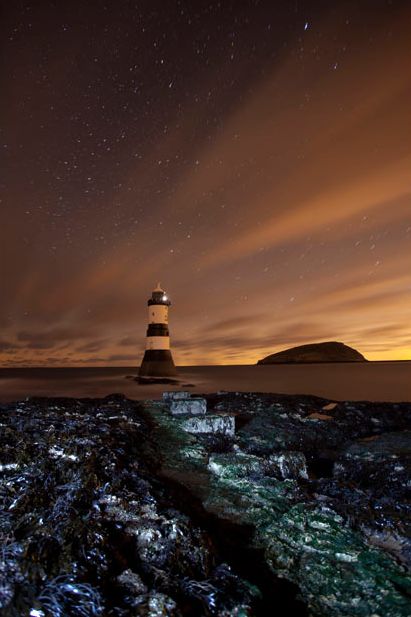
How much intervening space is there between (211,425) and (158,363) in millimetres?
36173

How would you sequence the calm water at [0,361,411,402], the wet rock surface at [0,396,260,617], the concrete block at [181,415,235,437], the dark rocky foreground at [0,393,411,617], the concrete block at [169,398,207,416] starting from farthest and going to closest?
the calm water at [0,361,411,402] → the concrete block at [169,398,207,416] → the concrete block at [181,415,235,437] → the dark rocky foreground at [0,393,411,617] → the wet rock surface at [0,396,260,617]

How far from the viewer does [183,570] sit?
3.52 meters

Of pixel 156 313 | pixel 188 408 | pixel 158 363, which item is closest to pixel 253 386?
pixel 158 363

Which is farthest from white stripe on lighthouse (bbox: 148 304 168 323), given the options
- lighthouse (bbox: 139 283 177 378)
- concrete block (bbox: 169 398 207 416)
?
concrete block (bbox: 169 398 207 416)

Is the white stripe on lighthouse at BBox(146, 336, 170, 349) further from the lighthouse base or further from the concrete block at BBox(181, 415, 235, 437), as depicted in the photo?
the concrete block at BBox(181, 415, 235, 437)

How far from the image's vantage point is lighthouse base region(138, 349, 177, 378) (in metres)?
44.8

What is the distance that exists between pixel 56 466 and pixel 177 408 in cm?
581

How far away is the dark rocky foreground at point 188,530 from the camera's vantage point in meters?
3.11

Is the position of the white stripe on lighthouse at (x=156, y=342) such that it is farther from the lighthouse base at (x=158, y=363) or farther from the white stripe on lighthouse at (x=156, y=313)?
the white stripe on lighthouse at (x=156, y=313)

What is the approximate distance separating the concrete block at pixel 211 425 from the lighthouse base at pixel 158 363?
35.2 meters

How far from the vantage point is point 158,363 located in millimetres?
45219

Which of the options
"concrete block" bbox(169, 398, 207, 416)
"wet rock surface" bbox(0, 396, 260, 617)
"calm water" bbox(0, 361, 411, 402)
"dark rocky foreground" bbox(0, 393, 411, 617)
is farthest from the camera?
"calm water" bbox(0, 361, 411, 402)

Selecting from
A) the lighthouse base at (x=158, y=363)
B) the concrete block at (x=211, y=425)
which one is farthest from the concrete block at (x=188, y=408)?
the lighthouse base at (x=158, y=363)

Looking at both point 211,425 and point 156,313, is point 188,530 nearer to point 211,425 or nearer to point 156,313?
point 211,425
